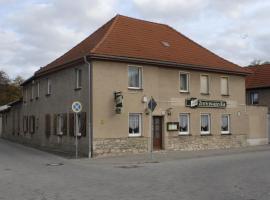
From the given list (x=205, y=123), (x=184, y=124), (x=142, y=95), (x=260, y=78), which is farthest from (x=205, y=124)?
(x=260, y=78)

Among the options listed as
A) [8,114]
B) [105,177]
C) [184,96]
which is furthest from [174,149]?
[8,114]

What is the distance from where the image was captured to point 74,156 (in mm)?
25703

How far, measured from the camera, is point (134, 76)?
27516 mm

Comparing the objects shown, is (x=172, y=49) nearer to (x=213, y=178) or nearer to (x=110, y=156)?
(x=110, y=156)

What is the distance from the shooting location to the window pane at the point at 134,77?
27.2 m

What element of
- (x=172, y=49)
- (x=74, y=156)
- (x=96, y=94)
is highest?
(x=172, y=49)

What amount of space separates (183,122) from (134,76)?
15.5 feet

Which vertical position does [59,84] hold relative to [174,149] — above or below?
above

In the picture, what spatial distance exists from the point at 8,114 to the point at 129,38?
95.5 feet

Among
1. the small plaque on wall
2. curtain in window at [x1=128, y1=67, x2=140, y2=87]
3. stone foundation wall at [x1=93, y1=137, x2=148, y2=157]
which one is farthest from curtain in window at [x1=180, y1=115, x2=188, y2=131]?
curtain in window at [x1=128, y1=67, x2=140, y2=87]

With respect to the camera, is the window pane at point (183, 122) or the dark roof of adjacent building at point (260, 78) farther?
the dark roof of adjacent building at point (260, 78)

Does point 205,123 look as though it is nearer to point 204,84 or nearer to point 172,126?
point 204,84

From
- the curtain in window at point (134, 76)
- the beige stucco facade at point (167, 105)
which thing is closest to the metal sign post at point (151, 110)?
the beige stucco facade at point (167, 105)

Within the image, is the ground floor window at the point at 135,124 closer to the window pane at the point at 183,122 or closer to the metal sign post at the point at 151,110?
the metal sign post at the point at 151,110
